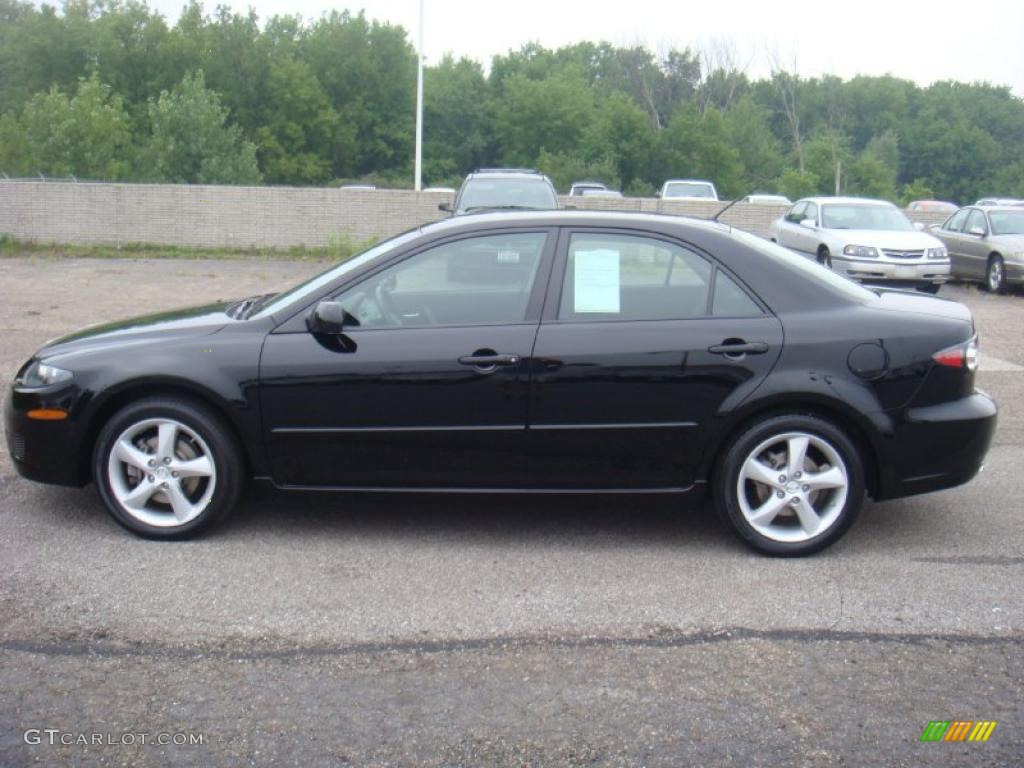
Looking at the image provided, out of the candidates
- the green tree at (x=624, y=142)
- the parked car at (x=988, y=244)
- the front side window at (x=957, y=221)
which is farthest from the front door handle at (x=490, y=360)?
the green tree at (x=624, y=142)

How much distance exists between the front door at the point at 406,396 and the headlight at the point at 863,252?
13511mm

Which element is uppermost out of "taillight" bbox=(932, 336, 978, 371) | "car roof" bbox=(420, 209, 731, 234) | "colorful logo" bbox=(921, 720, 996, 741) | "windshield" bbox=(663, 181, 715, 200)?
"windshield" bbox=(663, 181, 715, 200)

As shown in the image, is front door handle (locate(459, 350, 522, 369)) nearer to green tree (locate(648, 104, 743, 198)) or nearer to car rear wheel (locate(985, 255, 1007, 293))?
car rear wheel (locate(985, 255, 1007, 293))

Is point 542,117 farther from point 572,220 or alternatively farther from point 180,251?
point 572,220

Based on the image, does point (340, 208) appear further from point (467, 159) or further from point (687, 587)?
point (467, 159)

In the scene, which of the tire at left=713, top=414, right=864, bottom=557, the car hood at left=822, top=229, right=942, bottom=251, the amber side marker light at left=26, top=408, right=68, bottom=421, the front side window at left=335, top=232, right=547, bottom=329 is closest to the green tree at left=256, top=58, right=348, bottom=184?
the car hood at left=822, top=229, right=942, bottom=251

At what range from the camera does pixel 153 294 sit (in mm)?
16938

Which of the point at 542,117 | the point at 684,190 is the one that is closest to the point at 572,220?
the point at 684,190

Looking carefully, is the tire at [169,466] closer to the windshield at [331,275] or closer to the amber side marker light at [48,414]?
the amber side marker light at [48,414]

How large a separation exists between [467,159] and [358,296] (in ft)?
261

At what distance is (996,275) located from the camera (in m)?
19.7

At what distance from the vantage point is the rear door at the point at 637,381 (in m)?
5.27

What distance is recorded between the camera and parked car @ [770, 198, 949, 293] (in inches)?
701

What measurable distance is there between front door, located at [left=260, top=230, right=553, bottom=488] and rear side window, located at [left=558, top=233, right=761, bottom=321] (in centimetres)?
17
